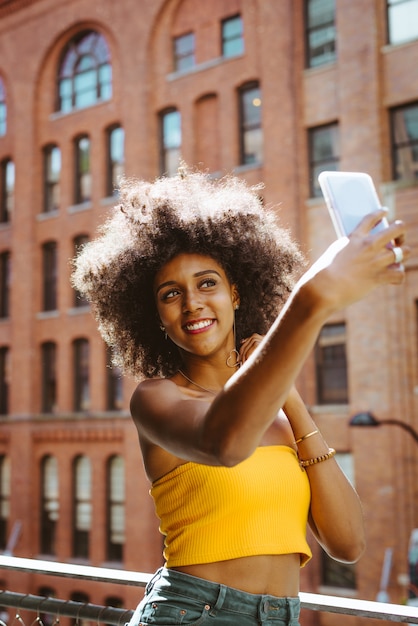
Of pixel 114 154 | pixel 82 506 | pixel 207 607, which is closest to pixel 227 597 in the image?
pixel 207 607

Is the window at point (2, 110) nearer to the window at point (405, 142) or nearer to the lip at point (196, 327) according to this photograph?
the window at point (405, 142)

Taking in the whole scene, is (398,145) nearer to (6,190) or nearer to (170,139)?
(170,139)

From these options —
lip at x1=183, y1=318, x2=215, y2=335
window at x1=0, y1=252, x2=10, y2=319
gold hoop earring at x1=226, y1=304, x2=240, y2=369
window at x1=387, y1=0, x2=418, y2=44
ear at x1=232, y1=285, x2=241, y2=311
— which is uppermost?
window at x1=387, y1=0, x2=418, y2=44

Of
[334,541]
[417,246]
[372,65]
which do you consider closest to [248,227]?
[334,541]

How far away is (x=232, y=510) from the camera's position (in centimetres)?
177

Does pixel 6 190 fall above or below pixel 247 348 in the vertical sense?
above

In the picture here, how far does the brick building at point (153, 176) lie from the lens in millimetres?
14555

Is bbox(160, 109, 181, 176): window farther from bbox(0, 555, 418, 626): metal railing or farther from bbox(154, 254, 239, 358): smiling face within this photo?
bbox(154, 254, 239, 358): smiling face

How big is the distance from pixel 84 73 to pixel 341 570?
13.8m

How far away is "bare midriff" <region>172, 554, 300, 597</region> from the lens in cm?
178

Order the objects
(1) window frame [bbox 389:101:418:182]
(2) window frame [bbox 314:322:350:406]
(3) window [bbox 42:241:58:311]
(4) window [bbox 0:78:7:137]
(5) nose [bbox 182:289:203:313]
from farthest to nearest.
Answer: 1. (4) window [bbox 0:78:7:137]
2. (3) window [bbox 42:241:58:311]
3. (2) window frame [bbox 314:322:350:406]
4. (1) window frame [bbox 389:101:418:182]
5. (5) nose [bbox 182:289:203:313]

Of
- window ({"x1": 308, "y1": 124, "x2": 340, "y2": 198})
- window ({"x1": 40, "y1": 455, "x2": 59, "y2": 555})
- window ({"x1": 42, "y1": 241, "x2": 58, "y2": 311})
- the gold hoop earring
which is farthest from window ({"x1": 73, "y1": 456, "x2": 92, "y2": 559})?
the gold hoop earring

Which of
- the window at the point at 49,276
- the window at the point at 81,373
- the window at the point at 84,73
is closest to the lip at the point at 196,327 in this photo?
the window at the point at 81,373

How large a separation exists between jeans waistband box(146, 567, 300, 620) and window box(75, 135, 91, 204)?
748 inches
